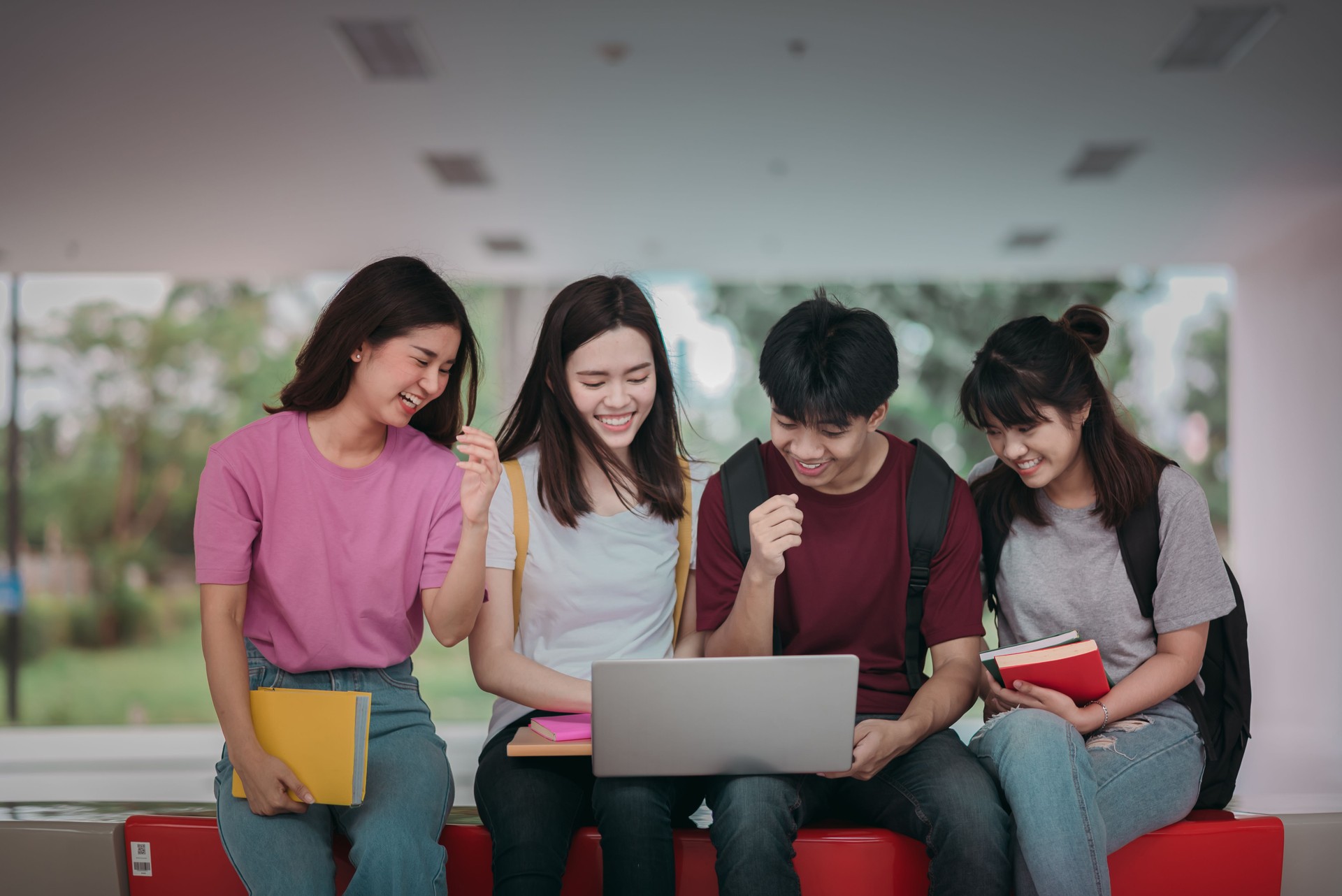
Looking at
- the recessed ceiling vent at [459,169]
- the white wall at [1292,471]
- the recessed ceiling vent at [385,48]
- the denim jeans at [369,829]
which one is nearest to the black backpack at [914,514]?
the denim jeans at [369,829]

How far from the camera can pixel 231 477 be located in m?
1.79

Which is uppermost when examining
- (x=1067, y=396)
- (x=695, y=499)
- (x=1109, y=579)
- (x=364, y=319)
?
(x=364, y=319)

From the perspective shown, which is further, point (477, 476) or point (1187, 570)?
point (1187, 570)

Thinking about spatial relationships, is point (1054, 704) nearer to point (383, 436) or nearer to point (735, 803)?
point (735, 803)

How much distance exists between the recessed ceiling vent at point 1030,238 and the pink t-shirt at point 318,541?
14.9 feet

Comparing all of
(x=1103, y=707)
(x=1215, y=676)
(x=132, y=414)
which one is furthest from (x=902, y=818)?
(x=132, y=414)

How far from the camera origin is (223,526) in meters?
1.75

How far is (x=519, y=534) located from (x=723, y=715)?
659 mm

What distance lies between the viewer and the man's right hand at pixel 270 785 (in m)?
1.59

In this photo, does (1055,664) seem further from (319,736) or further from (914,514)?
(319,736)

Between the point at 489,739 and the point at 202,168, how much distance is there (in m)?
3.65

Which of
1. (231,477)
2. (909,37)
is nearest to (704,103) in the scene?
(909,37)

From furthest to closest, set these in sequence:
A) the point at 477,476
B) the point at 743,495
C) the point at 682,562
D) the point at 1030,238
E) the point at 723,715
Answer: the point at 1030,238 < the point at 682,562 < the point at 743,495 < the point at 477,476 < the point at 723,715

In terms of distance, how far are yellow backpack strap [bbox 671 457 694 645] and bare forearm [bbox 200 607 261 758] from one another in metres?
0.84
